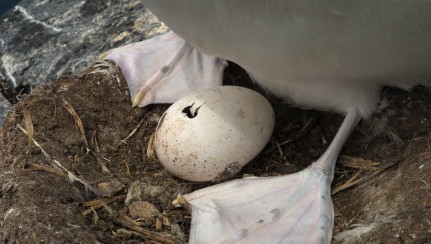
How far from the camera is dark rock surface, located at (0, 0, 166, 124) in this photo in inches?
123

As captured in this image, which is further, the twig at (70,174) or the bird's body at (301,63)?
the twig at (70,174)

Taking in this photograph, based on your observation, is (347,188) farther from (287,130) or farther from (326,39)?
(326,39)

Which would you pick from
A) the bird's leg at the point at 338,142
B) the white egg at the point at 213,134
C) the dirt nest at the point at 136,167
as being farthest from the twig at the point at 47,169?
the bird's leg at the point at 338,142

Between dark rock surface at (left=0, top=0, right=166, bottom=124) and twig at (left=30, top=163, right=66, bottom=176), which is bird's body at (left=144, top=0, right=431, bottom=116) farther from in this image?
dark rock surface at (left=0, top=0, right=166, bottom=124)

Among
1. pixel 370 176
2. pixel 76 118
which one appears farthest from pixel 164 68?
pixel 370 176

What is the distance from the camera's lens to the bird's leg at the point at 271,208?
202 cm

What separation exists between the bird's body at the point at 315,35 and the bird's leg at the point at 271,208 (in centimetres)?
30

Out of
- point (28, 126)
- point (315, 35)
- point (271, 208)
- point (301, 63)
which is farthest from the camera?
point (28, 126)

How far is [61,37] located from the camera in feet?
10.8

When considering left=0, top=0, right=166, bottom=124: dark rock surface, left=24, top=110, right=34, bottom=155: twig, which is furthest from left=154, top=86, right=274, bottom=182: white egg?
left=0, top=0, right=166, bottom=124: dark rock surface

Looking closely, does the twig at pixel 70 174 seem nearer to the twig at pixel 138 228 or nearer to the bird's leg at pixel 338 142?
the twig at pixel 138 228

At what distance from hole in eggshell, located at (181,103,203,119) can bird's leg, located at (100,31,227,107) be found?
0.29m

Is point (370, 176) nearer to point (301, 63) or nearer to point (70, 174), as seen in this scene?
point (301, 63)

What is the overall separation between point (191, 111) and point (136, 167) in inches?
11.3
